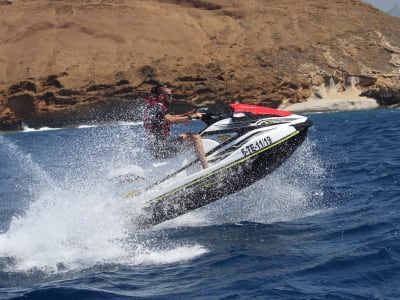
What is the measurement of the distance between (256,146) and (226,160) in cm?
43

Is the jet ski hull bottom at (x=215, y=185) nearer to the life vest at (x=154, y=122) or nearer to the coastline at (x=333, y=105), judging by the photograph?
the life vest at (x=154, y=122)

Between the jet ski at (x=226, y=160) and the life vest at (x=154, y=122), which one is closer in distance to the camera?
the jet ski at (x=226, y=160)

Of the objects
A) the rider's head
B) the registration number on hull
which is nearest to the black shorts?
the rider's head

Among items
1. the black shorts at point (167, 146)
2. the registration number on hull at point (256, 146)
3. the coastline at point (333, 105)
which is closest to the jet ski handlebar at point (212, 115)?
the black shorts at point (167, 146)

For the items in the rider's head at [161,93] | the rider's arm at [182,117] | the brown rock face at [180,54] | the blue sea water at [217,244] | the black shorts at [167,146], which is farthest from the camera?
the brown rock face at [180,54]

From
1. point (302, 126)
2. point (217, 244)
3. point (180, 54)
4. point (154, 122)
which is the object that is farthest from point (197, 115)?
point (180, 54)

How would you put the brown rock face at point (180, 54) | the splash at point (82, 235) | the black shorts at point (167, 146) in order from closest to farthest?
the splash at point (82, 235) → the black shorts at point (167, 146) → the brown rock face at point (180, 54)

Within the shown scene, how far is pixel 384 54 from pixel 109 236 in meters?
62.9

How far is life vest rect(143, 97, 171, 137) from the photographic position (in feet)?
26.8

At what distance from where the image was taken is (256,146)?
803cm

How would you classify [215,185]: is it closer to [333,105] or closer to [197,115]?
[197,115]

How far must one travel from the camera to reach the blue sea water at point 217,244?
17.4 ft

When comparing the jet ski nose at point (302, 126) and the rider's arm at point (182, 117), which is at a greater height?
the rider's arm at point (182, 117)

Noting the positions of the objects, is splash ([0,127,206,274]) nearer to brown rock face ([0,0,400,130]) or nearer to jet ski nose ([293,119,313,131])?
jet ski nose ([293,119,313,131])
